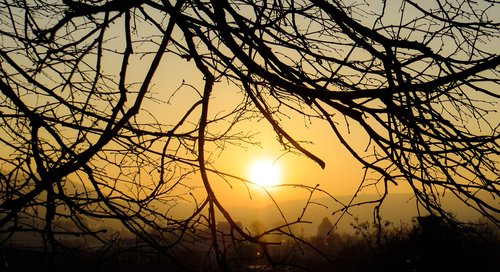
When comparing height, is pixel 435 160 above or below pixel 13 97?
below

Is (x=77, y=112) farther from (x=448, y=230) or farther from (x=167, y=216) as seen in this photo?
(x=448, y=230)

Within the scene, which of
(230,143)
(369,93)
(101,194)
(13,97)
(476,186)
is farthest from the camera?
(230,143)

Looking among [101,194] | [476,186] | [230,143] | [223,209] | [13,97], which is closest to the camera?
[476,186]

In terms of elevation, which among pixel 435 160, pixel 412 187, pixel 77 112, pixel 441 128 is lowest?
pixel 412 187

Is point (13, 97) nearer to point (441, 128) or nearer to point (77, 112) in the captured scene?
point (77, 112)

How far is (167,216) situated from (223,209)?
72cm

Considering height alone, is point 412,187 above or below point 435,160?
below

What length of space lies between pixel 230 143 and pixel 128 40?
4.91ft

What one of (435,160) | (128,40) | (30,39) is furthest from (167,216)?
(435,160)

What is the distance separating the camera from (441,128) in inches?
102

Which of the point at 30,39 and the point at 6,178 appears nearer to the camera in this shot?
the point at 6,178

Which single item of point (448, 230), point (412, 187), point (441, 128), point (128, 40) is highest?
point (128, 40)

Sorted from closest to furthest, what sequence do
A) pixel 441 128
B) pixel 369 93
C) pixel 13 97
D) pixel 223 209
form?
Result: pixel 369 93
pixel 223 209
pixel 441 128
pixel 13 97

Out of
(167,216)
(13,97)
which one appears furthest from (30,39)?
(167,216)
